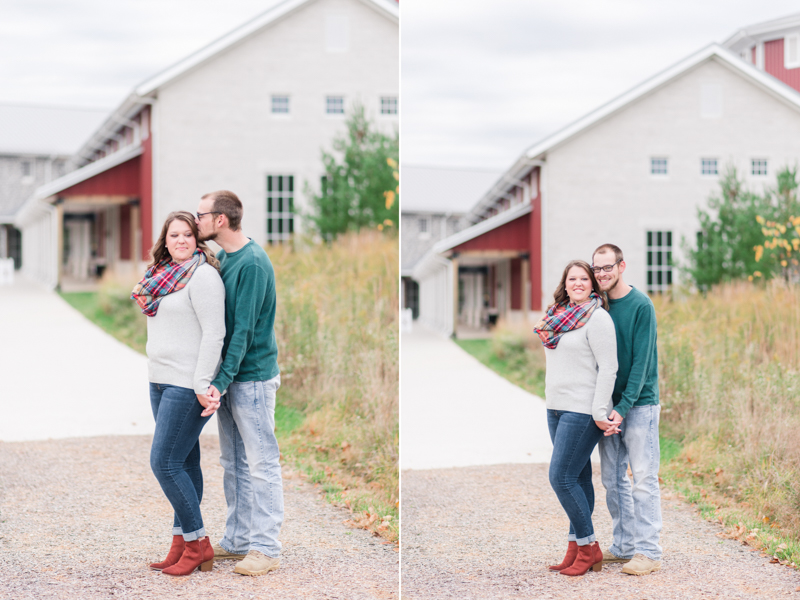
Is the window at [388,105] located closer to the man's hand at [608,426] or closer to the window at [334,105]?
the window at [334,105]

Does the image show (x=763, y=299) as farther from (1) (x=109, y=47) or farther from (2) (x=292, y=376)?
(1) (x=109, y=47)

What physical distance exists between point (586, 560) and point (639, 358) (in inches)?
45.4

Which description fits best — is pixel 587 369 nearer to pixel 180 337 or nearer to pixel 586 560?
pixel 586 560

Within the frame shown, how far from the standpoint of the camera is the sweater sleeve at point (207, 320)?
3.44m

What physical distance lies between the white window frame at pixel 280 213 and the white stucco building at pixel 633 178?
1485 millimetres

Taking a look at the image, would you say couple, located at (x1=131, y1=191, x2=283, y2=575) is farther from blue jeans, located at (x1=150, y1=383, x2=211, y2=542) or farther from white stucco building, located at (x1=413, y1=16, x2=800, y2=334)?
white stucco building, located at (x1=413, y1=16, x2=800, y2=334)

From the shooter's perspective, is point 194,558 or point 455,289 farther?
point 455,289

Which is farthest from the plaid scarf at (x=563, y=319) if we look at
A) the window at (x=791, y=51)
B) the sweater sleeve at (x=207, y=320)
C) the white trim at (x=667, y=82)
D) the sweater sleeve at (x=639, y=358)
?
the window at (x=791, y=51)

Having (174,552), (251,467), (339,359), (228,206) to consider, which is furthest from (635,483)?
(339,359)

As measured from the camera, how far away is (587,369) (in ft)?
12.4

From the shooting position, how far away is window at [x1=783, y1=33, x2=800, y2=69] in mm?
9602

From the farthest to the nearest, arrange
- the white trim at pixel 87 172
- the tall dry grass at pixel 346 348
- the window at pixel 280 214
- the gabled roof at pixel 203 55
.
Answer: the white trim at pixel 87 172 < the window at pixel 280 214 < the gabled roof at pixel 203 55 < the tall dry grass at pixel 346 348

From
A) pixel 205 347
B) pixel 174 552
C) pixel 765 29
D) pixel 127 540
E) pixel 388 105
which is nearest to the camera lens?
pixel 205 347

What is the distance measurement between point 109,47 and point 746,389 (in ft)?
20.4
